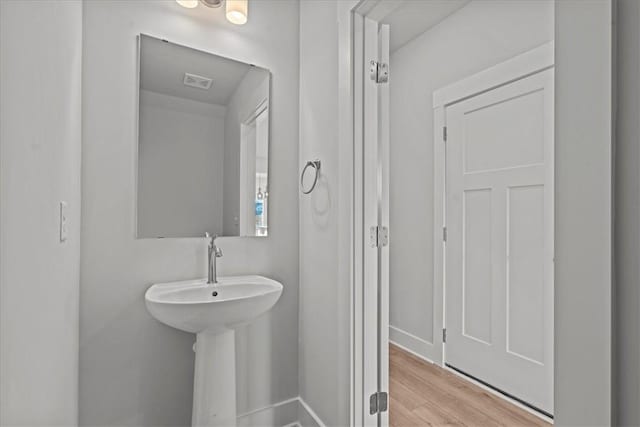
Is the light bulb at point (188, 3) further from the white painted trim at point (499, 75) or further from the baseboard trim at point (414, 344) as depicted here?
the baseboard trim at point (414, 344)

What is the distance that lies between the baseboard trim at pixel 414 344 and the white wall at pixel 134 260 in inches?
50.4

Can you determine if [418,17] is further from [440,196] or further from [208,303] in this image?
[208,303]

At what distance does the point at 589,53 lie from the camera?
62cm

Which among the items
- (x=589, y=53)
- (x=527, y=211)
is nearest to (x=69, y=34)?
(x=589, y=53)

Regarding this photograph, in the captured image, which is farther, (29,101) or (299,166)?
(299,166)

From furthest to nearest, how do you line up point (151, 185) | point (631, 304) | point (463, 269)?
point (463, 269)
point (151, 185)
point (631, 304)

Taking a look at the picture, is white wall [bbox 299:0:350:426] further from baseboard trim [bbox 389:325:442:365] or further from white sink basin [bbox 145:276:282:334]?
baseboard trim [bbox 389:325:442:365]

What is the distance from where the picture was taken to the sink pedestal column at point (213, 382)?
1.39 meters

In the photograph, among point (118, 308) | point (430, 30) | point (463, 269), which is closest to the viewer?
point (118, 308)

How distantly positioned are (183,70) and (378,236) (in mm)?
1235

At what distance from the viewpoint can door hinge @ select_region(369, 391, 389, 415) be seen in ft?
4.77

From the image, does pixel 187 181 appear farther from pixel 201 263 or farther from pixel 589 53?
pixel 589 53

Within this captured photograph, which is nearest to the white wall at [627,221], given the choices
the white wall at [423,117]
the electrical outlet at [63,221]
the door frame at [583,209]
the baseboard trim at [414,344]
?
the door frame at [583,209]

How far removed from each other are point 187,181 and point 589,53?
60.5 inches
